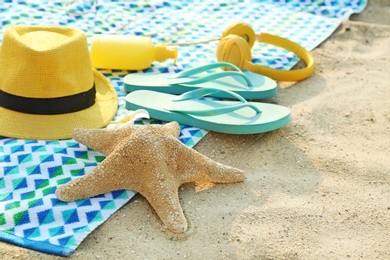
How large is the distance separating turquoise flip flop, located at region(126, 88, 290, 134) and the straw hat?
0.20m

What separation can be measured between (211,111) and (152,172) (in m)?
0.42

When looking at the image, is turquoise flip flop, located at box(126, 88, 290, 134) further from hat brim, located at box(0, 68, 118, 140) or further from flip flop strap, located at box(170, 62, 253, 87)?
hat brim, located at box(0, 68, 118, 140)

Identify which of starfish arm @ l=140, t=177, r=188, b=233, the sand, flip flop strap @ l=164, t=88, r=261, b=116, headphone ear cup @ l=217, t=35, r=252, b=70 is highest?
headphone ear cup @ l=217, t=35, r=252, b=70

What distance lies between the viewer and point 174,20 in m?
2.67

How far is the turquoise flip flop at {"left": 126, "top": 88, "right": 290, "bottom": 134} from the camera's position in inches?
69.4

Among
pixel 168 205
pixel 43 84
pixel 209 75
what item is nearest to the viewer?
pixel 168 205

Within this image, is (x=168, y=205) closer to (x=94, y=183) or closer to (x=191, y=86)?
(x=94, y=183)

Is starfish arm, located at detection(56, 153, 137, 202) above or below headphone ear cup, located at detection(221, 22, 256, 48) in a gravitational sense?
below

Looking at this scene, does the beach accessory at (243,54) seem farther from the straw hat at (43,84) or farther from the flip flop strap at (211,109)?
the straw hat at (43,84)

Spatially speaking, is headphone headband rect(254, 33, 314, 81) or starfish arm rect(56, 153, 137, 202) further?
headphone headband rect(254, 33, 314, 81)

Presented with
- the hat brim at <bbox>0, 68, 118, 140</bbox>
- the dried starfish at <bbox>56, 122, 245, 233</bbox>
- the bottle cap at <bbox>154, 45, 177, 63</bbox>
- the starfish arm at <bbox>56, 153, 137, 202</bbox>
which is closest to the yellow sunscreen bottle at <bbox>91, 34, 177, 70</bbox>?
the bottle cap at <bbox>154, 45, 177, 63</bbox>

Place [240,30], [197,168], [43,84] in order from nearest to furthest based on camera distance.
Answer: [197,168], [43,84], [240,30]

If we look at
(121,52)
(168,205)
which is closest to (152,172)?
→ (168,205)

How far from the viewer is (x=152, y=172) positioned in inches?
56.6
